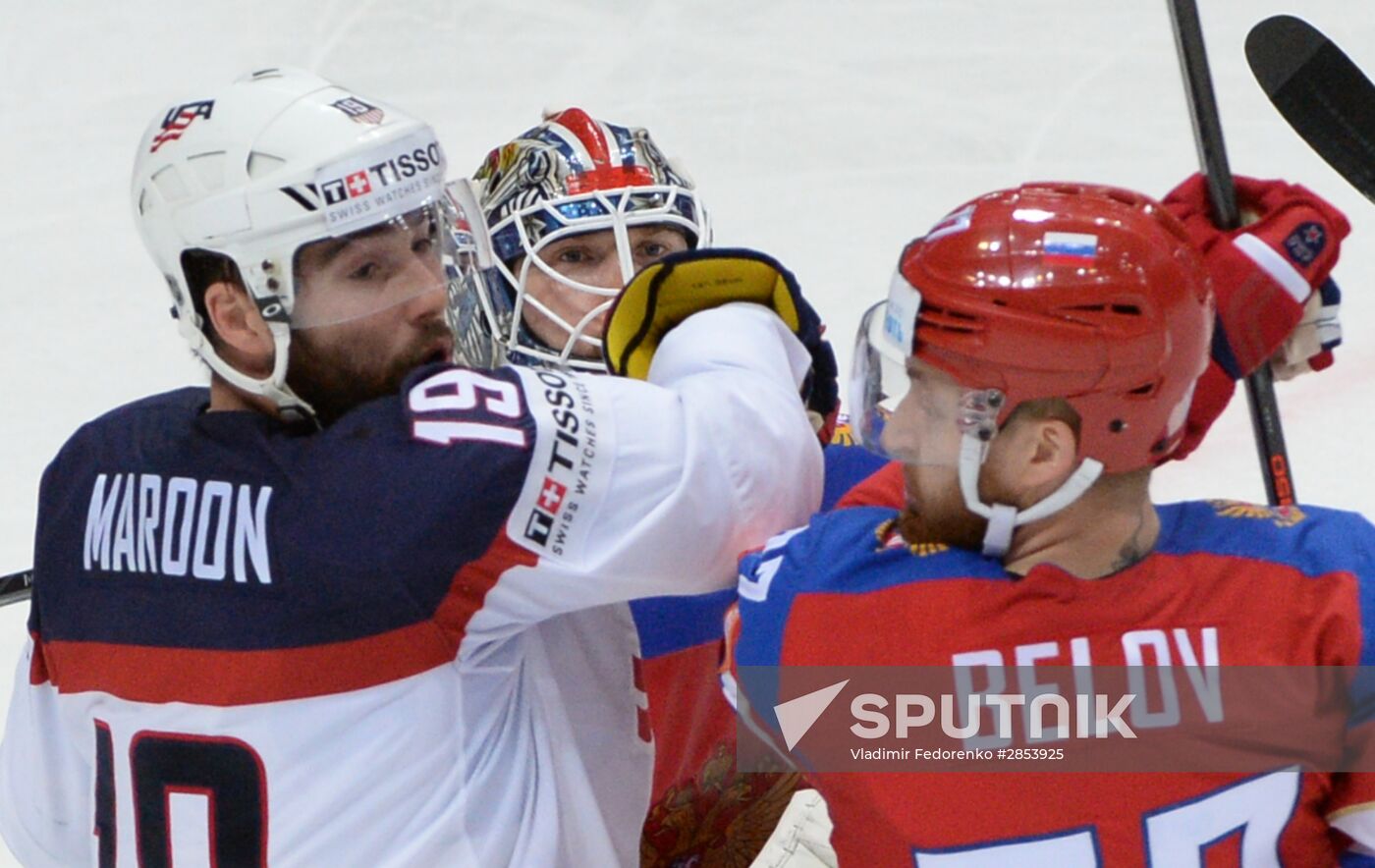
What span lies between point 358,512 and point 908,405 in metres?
0.49

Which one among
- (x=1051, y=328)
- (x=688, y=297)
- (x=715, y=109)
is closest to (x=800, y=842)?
(x=688, y=297)

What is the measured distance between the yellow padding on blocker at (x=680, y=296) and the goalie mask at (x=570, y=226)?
1.61ft

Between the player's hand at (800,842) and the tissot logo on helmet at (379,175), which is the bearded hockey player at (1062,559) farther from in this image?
the player's hand at (800,842)

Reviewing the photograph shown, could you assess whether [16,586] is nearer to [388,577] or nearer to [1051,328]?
[388,577]

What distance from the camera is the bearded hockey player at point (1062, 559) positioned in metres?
1.44

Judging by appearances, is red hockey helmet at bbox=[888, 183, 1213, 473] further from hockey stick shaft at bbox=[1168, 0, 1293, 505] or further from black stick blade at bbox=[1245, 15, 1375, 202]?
black stick blade at bbox=[1245, 15, 1375, 202]

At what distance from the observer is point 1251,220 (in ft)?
6.25

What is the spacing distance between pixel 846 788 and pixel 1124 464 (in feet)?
1.21

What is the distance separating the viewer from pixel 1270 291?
1.73m

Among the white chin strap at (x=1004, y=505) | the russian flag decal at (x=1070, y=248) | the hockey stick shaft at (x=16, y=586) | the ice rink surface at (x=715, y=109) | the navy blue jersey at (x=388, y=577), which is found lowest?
the hockey stick shaft at (x=16, y=586)

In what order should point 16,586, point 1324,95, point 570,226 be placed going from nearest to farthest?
point 1324,95 < point 570,226 < point 16,586

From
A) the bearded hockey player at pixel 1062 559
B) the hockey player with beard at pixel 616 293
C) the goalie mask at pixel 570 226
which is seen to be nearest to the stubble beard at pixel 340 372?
the hockey player with beard at pixel 616 293

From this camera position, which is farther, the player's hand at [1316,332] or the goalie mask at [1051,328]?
the player's hand at [1316,332]

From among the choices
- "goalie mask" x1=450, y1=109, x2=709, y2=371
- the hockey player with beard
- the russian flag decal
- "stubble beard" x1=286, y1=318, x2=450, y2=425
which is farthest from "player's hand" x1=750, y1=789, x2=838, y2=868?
the russian flag decal
